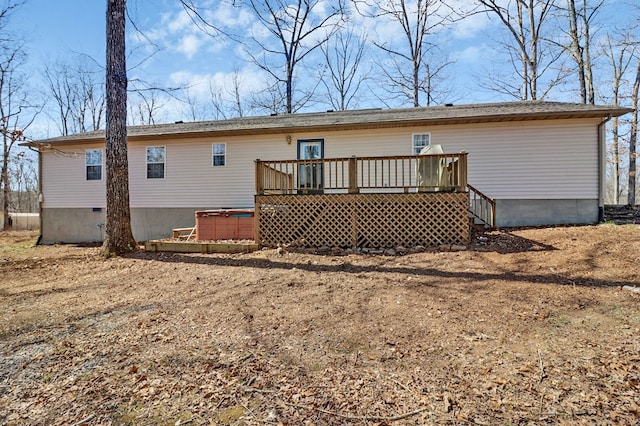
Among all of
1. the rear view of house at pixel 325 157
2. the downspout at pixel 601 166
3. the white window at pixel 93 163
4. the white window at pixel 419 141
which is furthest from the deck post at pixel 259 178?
the downspout at pixel 601 166

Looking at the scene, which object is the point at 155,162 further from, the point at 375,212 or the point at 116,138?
the point at 375,212

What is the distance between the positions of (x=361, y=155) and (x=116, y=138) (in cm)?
676

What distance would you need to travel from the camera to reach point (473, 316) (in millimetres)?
3428

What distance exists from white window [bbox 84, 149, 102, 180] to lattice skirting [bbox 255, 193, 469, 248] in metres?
8.61

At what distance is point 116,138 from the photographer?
23.2 feet

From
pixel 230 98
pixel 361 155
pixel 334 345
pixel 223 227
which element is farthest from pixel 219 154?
pixel 230 98

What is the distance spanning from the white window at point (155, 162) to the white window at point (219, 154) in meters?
2.02

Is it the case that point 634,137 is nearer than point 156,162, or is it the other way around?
point 156,162

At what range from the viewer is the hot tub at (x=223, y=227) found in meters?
8.26

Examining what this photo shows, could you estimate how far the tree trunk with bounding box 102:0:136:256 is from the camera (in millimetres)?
6984

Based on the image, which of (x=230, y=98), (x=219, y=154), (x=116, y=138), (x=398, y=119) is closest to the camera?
(x=116, y=138)

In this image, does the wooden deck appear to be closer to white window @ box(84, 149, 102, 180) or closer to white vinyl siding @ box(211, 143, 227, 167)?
white vinyl siding @ box(211, 143, 227, 167)

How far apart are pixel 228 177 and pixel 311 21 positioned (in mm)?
14263

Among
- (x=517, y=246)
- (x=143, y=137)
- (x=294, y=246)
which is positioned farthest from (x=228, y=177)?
(x=517, y=246)
